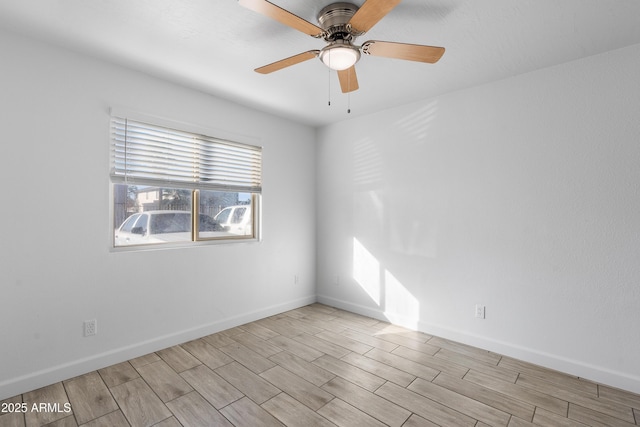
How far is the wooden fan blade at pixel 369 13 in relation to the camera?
144 cm

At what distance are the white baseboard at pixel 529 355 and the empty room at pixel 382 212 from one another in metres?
0.01

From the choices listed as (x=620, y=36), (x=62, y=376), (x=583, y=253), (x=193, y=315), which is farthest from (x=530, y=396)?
(x=62, y=376)

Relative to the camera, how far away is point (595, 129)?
2.36 metres

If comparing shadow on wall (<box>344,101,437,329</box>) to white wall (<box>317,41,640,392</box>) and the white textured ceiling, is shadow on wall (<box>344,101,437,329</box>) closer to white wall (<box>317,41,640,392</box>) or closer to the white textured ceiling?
white wall (<box>317,41,640,392</box>)

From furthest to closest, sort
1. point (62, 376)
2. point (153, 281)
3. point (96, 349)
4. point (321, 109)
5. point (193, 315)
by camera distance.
→ point (321, 109), point (193, 315), point (153, 281), point (96, 349), point (62, 376)

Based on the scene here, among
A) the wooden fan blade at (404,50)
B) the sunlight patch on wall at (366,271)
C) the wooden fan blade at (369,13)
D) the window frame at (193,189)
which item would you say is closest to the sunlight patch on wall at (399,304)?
the sunlight patch on wall at (366,271)

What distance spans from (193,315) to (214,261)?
55cm

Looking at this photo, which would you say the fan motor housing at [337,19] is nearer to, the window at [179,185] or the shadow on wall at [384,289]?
the window at [179,185]

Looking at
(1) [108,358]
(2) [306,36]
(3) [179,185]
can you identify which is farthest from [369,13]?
(1) [108,358]

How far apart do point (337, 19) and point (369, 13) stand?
0.33 meters

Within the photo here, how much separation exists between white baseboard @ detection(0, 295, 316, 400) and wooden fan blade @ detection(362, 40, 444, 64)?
9.42 feet

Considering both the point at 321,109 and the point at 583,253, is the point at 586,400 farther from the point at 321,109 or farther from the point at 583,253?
the point at 321,109

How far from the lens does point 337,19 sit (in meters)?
1.80

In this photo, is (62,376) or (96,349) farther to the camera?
(96,349)
